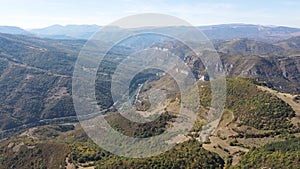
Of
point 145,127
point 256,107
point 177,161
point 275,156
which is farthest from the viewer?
point 145,127

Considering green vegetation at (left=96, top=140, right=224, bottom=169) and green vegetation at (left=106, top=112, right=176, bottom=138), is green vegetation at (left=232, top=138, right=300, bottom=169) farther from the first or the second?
→ green vegetation at (left=106, top=112, right=176, bottom=138)

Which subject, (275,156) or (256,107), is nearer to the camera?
(275,156)

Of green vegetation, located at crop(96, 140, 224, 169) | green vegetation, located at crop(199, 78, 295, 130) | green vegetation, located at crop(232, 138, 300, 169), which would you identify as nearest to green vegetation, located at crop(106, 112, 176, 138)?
green vegetation, located at crop(199, 78, 295, 130)

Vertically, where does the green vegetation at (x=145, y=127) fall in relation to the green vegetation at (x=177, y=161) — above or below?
below

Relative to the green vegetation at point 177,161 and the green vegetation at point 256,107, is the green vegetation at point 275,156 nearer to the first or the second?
the green vegetation at point 177,161

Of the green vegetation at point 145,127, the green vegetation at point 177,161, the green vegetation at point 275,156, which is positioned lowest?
the green vegetation at point 145,127

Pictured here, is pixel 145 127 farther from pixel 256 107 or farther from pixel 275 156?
pixel 275 156

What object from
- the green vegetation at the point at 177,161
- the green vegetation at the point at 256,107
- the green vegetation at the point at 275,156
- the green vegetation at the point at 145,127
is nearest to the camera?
the green vegetation at the point at 275,156

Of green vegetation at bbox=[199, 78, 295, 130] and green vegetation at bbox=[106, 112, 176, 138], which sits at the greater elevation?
green vegetation at bbox=[199, 78, 295, 130]

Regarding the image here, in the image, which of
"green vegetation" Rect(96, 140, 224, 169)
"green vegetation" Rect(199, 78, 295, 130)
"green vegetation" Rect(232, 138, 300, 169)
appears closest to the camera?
"green vegetation" Rect(232, 138, 300, 169)

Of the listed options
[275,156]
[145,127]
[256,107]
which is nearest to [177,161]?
[275,156]

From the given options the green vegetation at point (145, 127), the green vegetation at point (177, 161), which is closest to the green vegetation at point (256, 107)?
the green vegetation at point (145, 127)

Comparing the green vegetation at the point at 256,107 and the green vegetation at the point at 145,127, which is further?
the green vegetation at the point at 145,127
